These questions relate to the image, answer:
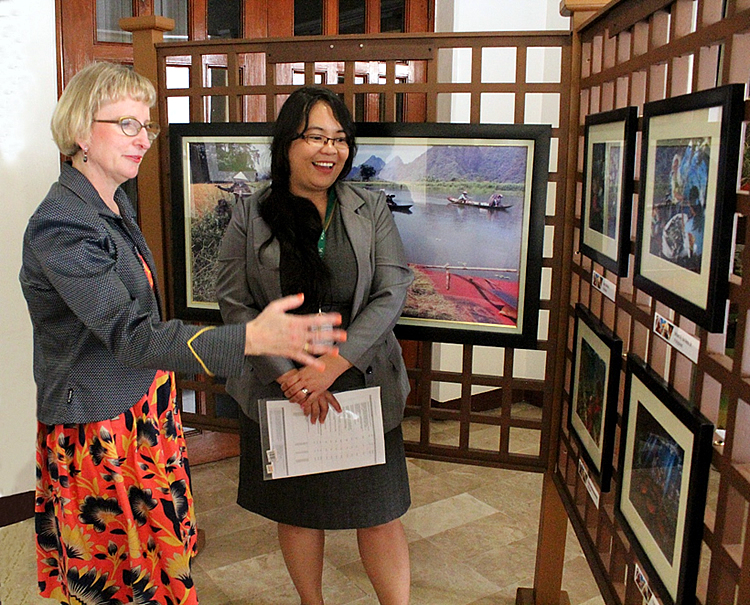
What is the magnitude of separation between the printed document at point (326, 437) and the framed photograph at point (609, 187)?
2.46 feet

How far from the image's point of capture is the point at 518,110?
2.28 meters

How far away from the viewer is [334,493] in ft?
7.18

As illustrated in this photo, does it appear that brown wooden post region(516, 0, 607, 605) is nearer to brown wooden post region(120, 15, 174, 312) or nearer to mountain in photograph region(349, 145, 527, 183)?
mountain in photograph region(349, 145, 527, 183)

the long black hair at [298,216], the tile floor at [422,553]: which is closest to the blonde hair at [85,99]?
the long black hair at [298,216]

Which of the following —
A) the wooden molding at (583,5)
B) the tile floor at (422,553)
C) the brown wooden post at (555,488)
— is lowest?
the tile floor at (422,553)

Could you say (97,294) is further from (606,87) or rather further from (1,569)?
(1,569)

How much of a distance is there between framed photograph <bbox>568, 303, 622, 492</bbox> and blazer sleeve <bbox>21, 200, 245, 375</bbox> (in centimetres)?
81

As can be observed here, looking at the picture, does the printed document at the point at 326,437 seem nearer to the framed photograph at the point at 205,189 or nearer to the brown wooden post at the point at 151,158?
the framed photograph at the point at 205,189

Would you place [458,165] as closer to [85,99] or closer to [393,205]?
[393,205]

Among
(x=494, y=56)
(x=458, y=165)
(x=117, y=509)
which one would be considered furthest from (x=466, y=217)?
(x=494, y=56)

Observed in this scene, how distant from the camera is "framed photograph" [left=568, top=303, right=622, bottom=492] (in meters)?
1.67

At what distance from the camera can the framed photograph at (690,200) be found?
1.09 m

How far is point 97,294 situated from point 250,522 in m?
1.84

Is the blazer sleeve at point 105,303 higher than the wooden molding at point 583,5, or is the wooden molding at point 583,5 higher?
the wooden molding at point 583,5
